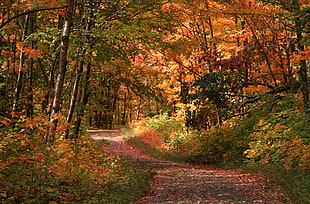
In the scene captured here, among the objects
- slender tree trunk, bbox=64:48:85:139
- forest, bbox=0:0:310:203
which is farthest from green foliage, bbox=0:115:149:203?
slender tree trunk, bbox=64:48:85:139

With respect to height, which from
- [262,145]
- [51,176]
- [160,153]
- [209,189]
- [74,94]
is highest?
[74,94]

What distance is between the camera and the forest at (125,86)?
6777 millimetres

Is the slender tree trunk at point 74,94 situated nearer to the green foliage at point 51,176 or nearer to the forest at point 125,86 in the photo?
the forest at point 125,86

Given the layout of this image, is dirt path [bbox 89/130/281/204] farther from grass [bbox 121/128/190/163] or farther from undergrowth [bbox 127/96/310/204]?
grass [bbox 121/128/190/163]

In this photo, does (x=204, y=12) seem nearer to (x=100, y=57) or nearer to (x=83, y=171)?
(x=100, y=57)

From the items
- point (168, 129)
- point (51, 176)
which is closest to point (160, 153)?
point (168, 129)

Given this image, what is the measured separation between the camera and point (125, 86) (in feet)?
40.1

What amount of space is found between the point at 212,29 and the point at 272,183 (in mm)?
11003

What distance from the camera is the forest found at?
22.2 ft

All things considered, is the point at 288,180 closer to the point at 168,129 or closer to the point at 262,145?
the point at 262,145

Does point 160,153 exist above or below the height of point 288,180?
below

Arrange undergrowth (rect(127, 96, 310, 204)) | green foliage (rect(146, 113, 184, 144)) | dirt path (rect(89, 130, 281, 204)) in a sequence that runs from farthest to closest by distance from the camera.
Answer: green foliage (rect(146, 113, 184, 144)), undergrowth (rect(127, 96, 310, 204)), dirt path (rect(89, 130, 281, 204))

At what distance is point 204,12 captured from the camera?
14.8 m

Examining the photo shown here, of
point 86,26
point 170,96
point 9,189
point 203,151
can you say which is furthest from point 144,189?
point 170,96
